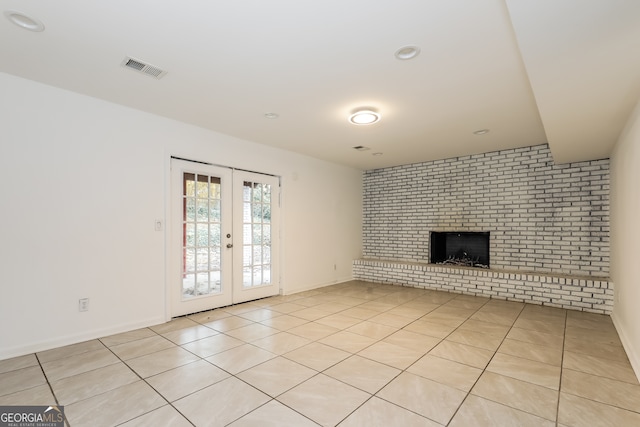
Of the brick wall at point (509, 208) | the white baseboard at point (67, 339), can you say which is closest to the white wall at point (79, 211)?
the white baseboard at point (67, 339)

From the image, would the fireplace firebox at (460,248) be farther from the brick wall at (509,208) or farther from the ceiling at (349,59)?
the ceiling at (349,59)

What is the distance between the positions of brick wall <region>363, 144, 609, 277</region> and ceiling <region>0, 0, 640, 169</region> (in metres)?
1.04

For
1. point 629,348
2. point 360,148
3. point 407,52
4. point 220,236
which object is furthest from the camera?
point 360,148

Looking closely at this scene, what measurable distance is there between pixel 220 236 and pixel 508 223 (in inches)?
183

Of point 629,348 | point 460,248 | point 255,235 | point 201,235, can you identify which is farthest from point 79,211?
point 460,248

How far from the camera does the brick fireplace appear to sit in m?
4.59

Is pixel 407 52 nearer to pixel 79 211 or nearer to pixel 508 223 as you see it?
pixel 79 211

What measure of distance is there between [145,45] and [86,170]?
1630 millimetres

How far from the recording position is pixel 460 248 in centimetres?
591

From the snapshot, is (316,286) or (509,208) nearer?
(509,208)

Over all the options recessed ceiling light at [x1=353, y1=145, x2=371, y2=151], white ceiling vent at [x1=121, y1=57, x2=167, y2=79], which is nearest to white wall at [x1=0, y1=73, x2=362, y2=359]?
white ceiling vent at [x1=121, y1=57, x2=167, y2=79]

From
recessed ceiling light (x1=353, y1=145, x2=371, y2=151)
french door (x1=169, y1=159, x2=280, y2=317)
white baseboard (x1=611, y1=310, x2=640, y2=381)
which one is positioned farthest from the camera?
recessed ceiling light (x1=353, y1=145, x2=371, y2=151)

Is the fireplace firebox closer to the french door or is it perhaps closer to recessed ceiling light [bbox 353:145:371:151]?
recessed ceiling light [bbox 353:145:371:151]

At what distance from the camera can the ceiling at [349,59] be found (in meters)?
1.88
